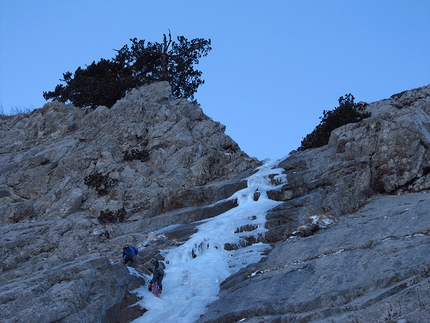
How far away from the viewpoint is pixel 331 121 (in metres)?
33.3

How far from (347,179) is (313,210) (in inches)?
91.6

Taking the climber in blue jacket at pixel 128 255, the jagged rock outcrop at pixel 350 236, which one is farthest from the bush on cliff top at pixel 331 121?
the climber in blue jacket at pixel 128 255

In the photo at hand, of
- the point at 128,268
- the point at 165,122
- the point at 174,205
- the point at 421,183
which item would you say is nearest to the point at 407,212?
the point at 421,183

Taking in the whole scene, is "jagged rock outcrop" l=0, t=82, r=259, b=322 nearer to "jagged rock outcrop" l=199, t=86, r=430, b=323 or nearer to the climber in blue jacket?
the climber in blue jacket

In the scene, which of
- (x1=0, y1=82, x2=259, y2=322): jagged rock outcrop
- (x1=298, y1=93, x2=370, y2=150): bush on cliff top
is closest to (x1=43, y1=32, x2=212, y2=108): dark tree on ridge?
(x1=0, y1=82, x2=259, y2=322): jagged rock outcrop

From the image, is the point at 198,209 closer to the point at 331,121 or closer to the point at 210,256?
the point at 210,256

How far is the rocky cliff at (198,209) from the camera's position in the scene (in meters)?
15.1

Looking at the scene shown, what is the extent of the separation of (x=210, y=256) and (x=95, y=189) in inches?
458

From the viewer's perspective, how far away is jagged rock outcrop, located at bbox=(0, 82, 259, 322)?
17.7 meters

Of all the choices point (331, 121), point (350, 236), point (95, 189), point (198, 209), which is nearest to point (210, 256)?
point (350, 236)

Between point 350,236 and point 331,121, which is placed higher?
point 331,121

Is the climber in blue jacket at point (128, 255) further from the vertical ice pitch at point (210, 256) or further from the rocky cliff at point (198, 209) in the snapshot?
the vertical ice pitch at point (210, 256)

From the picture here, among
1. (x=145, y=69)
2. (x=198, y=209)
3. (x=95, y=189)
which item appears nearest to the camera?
(x=198, y=209)

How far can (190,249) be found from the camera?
73.3 ft
